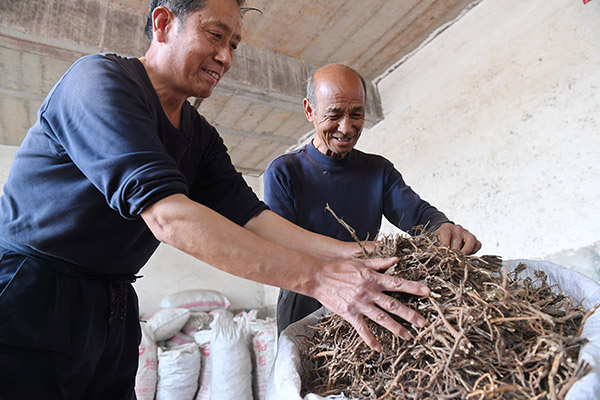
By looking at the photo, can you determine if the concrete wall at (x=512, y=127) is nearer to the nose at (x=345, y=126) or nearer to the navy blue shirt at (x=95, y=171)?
the nose at (x=345, y=126)

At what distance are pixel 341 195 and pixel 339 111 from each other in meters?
0.32

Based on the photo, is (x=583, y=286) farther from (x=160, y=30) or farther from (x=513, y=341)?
(x=160, y=30)

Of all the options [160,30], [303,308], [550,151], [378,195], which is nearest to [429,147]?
[550,151]

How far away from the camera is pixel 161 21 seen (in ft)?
2.92

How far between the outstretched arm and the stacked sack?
108 inches

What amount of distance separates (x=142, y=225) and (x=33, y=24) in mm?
2061

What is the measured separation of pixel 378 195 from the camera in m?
1.39

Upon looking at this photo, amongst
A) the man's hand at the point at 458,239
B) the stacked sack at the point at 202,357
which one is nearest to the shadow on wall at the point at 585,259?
the man's hand at the point at 458,239

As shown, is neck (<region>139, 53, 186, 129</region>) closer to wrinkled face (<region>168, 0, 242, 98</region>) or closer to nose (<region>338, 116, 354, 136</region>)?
wrinkled face (<region>168, 0, 242, 98</region>)

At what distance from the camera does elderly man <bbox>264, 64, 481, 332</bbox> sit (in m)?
1.27

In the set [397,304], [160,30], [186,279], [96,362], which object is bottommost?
[186,279]

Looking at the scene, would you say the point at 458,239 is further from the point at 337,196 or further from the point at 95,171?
the point at 95,171

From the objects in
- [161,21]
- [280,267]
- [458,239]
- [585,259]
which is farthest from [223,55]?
[585,259]

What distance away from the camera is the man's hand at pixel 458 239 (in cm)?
98
